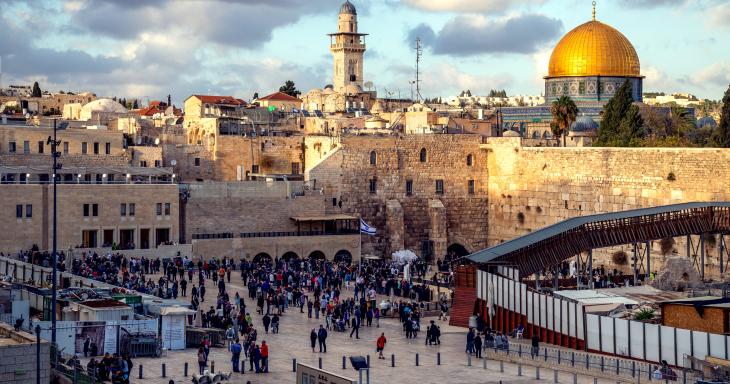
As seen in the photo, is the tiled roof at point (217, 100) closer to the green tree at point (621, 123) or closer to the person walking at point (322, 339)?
the green tree at point (621, 123)

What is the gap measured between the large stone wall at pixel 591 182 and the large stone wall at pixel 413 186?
919 millimetres

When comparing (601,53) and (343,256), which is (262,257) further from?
(601,53)

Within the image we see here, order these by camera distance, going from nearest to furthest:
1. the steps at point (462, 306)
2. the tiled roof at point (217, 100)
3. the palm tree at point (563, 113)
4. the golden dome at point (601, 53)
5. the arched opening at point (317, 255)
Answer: the steps at point (462, 306) < the arched opening at point (317, 255) < the palm tree at point (563, 113) < the golden dome at point (601, 53) < the tiled roof at point (217, 100)

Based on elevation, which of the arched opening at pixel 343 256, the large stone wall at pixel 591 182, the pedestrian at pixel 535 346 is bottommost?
the pedestrian at pixel 535 346

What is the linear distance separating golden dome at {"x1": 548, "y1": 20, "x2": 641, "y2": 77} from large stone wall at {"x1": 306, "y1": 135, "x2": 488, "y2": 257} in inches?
487

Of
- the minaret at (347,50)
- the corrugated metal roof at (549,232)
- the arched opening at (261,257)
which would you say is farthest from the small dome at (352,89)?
the corrugated metal roof at (549,232)

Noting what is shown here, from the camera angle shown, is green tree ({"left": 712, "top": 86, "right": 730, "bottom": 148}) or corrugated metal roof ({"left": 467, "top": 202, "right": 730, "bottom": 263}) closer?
corrugated metal roof ({"left": 467, "top": 202, "right": 730, "bottom": 263})

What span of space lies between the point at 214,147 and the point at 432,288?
20.5 meters

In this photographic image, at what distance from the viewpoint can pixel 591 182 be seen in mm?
50906

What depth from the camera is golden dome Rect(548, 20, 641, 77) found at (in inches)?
2645

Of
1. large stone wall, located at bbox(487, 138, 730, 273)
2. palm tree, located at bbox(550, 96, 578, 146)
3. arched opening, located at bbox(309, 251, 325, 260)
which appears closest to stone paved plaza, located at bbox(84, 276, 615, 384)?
large stone wall, located at bbox(487, 138, 730, 273)

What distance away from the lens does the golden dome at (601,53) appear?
67188 millimetres

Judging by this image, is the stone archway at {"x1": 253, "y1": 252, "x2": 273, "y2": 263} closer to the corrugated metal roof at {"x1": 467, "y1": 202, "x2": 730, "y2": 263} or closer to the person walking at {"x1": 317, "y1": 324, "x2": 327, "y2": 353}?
the corrugated metal roof at {"x1": 467, "y1": 202, "x2": 730, "y2": 263}

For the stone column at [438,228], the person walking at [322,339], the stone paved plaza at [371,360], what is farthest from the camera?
the stone column at [438,228]
